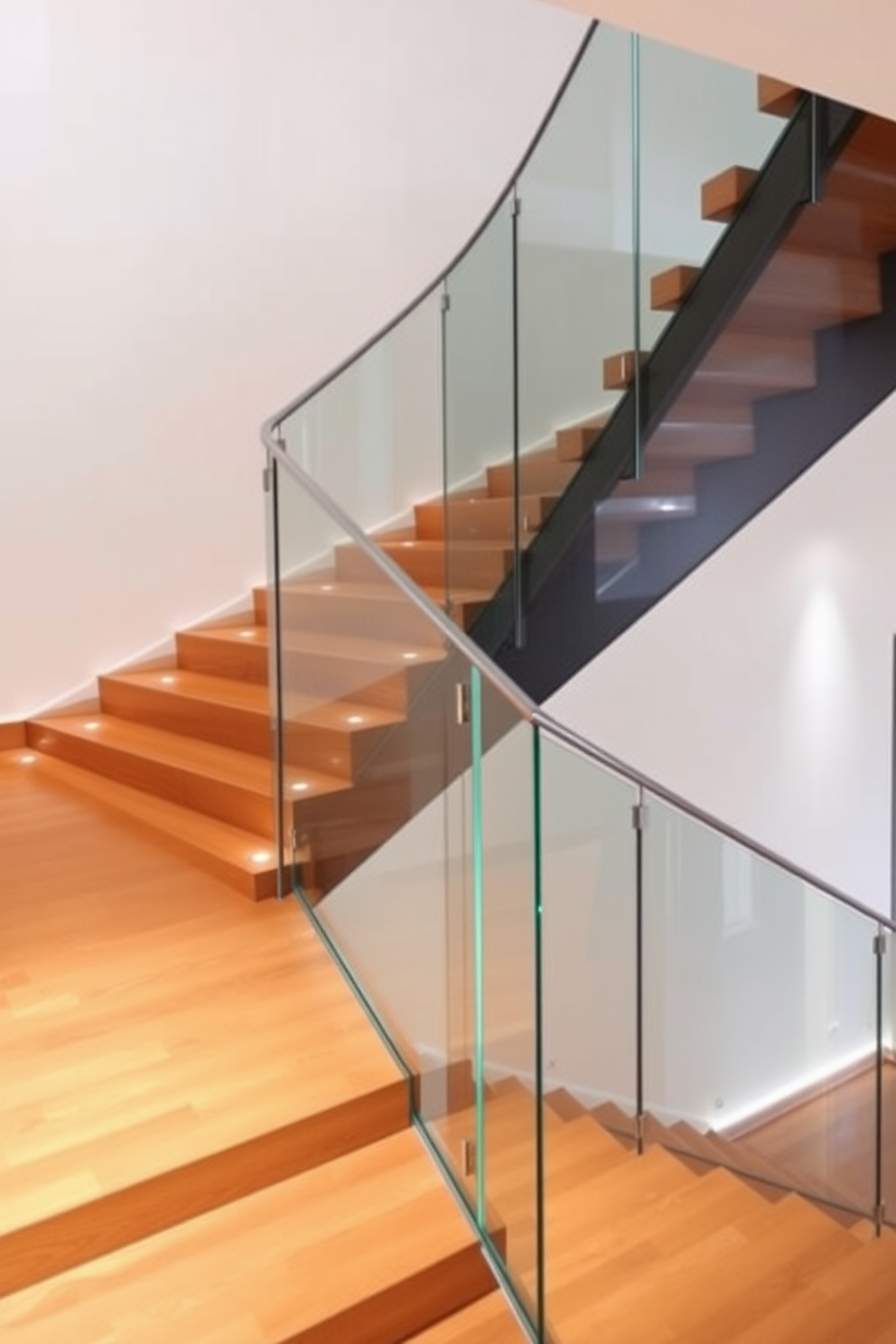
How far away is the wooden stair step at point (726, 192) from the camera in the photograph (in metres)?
2.78

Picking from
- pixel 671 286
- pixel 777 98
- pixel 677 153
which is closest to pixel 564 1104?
pixel 671 286

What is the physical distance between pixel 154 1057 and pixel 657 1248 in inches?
45.3

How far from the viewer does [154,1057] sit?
7.29 ft

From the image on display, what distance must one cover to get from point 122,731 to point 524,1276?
2.74m

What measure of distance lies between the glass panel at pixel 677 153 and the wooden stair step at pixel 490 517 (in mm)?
596

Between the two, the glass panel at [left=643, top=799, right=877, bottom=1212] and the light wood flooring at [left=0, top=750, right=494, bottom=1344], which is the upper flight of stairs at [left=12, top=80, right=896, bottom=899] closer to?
the light wood flooring at [left=0, top=750, right=494, bottom=1344]

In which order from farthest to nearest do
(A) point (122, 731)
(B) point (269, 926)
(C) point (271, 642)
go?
(A) point (122, 731)
(C) point (271, 642)
(B) point (269, 926)

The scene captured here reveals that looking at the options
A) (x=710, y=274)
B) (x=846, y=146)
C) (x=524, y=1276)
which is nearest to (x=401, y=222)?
(x=710, y=274)

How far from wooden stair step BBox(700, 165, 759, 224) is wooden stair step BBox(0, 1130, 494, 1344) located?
2.55m

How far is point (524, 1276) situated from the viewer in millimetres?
1924

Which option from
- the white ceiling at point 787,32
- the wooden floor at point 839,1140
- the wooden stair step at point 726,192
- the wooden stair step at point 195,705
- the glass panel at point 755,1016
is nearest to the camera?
the white ceiling at point 787,32

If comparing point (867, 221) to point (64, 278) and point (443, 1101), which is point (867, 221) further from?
point (64, 278)

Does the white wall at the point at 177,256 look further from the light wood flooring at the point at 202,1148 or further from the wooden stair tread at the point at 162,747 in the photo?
the light wood flooring at the point at 202,1148

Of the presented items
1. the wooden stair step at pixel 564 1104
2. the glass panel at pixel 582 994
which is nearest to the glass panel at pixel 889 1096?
the glass panel at pixel 582 994
